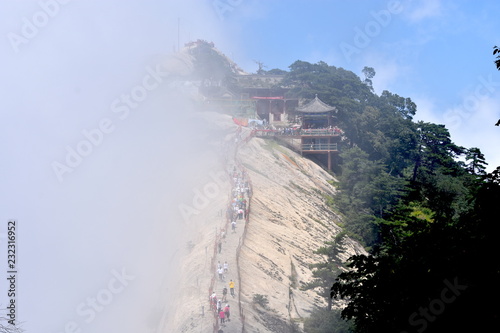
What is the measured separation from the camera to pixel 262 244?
36625mm

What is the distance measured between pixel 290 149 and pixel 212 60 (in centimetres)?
6012

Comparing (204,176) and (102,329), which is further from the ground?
(204,176)

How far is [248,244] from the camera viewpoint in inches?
1383

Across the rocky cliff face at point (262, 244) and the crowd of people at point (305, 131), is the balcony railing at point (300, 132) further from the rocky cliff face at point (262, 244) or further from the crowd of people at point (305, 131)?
the rocky cliff face at point (262, 244)

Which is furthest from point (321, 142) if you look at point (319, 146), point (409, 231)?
point (409, 231)

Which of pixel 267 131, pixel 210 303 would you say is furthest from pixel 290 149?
pixel 210 303

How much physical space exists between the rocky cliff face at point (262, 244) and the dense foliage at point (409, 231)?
2023 millimetres

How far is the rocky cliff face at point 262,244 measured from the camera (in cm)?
2753

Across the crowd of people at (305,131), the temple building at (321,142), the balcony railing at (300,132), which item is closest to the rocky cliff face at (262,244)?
the temple building at (321,142)

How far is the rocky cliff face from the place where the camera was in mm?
27531

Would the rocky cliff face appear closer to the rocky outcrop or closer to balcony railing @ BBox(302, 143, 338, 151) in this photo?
the rocky outcrop

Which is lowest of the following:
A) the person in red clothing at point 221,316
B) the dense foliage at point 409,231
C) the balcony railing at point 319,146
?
the person in red clothing at point 221,316

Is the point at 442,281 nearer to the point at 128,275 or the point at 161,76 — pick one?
the point at 128,275

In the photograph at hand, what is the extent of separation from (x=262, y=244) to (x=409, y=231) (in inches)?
555
